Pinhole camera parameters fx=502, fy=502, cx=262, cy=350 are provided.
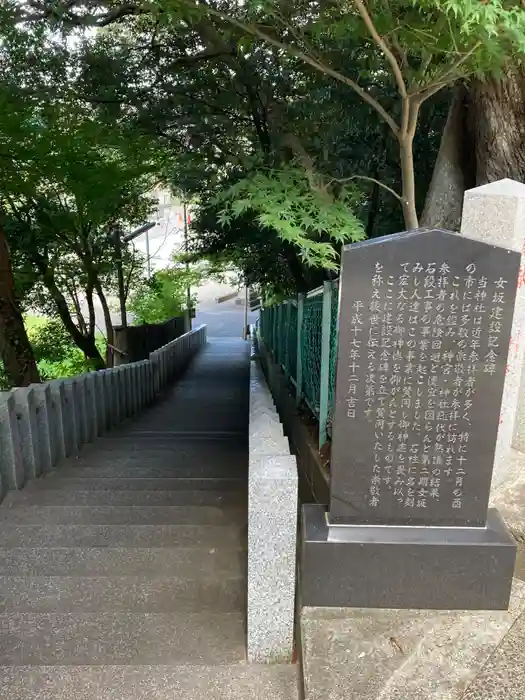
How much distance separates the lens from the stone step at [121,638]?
258 cm

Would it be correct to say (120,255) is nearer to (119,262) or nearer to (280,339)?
(119,262)

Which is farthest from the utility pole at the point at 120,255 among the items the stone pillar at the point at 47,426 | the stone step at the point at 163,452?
the stone pillar at the point at 47,426

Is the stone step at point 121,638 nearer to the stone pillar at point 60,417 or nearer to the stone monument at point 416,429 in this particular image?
the stone monument at point 416,429

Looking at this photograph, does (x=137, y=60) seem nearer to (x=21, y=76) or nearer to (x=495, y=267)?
(x=21, y=76)

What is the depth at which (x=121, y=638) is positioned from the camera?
269 centimetres

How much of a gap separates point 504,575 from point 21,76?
333 inches

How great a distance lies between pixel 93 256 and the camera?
495 inches

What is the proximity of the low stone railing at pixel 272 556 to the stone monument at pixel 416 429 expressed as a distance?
0.16 m

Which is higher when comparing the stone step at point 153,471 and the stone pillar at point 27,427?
the stone pillar at point 27,427

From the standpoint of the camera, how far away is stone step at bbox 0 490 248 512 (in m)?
4.43

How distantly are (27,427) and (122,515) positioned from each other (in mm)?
1327

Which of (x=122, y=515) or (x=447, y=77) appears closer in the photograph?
(x=447, y=77)

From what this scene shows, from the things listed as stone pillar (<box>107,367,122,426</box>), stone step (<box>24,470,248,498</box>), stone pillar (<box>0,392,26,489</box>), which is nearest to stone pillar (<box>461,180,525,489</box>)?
stone step (<box>24,470,248,498</box>)

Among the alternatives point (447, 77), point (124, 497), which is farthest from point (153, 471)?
point (447, 77)
